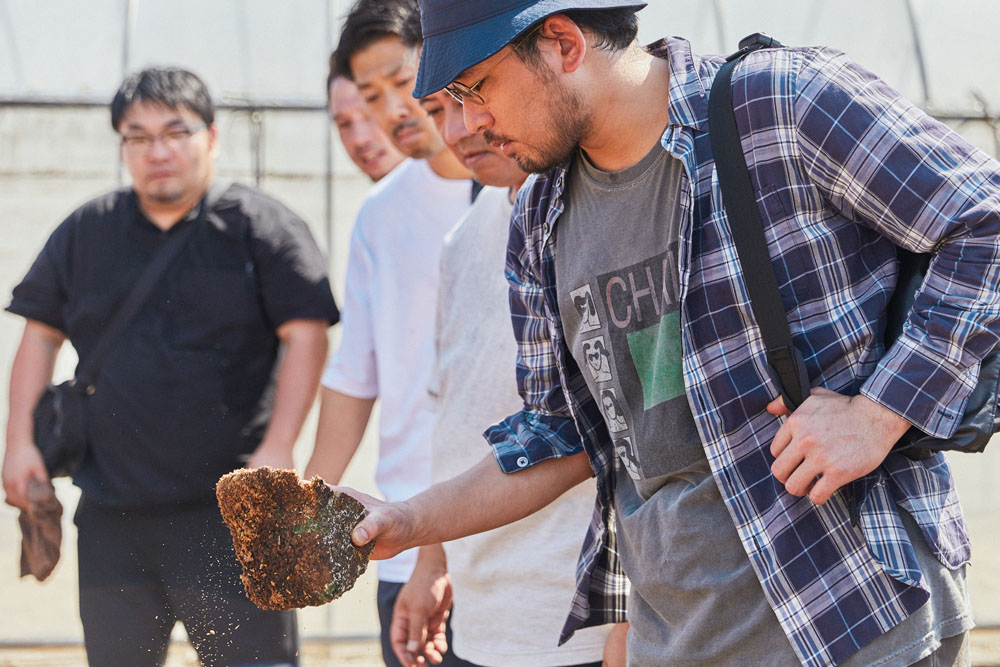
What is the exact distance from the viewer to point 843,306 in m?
1.28

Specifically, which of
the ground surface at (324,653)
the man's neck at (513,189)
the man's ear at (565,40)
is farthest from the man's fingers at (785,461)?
the ground surface at (324,653)

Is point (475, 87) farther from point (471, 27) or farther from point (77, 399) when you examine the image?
point (77, 399)

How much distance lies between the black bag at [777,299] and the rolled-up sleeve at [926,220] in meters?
0.03

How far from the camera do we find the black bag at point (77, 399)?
2.70 metres

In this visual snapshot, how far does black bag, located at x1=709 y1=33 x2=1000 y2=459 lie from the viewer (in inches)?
48.1

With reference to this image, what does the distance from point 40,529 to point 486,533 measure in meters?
1.72

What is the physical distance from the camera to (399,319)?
96.6 inches

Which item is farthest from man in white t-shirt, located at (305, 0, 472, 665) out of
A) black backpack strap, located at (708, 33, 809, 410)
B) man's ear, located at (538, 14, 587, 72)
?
black backpack strap, located at (708, 33, 809, 410)

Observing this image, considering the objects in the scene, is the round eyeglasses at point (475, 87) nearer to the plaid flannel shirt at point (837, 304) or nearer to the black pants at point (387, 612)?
the plaid flannel shirt at point (837, 304)

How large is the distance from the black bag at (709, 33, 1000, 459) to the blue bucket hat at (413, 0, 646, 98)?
0.23m

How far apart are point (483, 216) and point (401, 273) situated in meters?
0.41

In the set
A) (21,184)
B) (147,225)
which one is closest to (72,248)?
(147,225)

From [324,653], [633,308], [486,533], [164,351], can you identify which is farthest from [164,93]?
[324,653]

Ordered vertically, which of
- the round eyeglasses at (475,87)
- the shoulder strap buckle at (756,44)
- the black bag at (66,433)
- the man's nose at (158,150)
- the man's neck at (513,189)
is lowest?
the black bag at (66,433)
